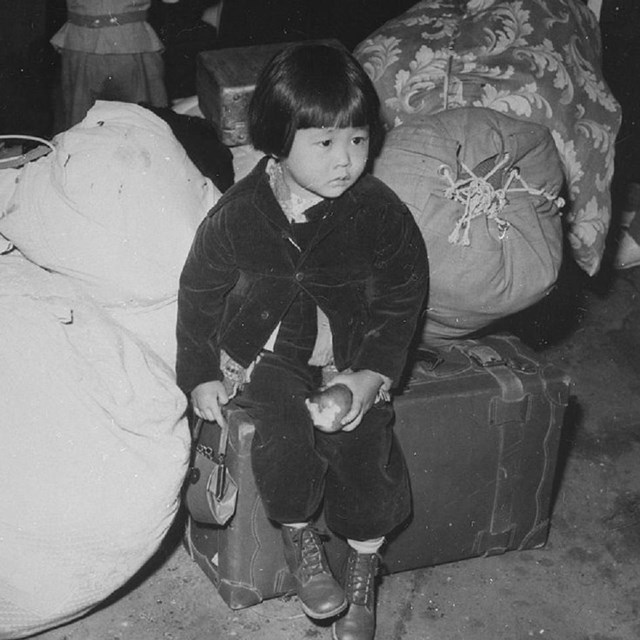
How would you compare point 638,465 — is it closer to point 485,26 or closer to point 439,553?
point 439,553

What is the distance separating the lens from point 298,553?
6.33 feet

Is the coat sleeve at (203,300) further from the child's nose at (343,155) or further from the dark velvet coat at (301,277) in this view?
the child's nose at (343,155)

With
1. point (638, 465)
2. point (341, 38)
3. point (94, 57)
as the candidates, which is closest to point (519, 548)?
point (638, 465)

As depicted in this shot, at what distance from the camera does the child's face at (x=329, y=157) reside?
5.54ft

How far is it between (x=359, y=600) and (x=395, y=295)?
62cm

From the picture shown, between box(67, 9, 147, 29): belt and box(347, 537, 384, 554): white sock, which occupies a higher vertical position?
box(67, 9, 147, 29): belt

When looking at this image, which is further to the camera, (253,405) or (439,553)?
(439,553)

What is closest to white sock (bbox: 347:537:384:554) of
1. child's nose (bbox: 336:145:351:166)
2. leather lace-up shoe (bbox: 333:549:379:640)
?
leather lace-up shoe (bbox: 333:549:379:640)

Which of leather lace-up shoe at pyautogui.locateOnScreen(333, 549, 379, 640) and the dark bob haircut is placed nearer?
the dark bob haircut

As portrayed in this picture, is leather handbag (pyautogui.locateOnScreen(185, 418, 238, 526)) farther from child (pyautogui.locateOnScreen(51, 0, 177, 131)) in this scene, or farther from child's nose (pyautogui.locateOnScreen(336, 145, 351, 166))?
child (pyautogui.locateOnScreen(51, 0, 177, 131))

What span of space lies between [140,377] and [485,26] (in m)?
1.21

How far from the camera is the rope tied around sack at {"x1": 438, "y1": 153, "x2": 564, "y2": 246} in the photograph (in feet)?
6.45

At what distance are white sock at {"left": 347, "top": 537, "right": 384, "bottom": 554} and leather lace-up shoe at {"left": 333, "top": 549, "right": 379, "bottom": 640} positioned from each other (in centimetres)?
1

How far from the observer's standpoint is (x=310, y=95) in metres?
1.67
